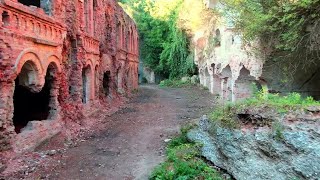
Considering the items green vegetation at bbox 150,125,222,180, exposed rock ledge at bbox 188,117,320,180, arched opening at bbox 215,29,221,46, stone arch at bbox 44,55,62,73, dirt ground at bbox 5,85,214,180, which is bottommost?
dirt ground at bbox 5,85,214,180

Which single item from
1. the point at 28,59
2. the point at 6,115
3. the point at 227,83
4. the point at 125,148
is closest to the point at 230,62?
the point at 227,83

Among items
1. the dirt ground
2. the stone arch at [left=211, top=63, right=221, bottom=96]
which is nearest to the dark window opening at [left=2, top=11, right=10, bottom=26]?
the dirt ground

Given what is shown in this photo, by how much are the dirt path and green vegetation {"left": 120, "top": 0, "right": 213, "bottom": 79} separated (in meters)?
11.3

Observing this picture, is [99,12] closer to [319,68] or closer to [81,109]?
[81,109]

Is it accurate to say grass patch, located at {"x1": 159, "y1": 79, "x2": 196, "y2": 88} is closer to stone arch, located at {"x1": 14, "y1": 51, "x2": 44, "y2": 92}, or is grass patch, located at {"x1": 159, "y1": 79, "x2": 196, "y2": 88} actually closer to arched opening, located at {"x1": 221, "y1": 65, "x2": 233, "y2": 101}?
arched opening, located at {"x1": 221, "y1": 65, "x2": 233, "y2": 101}

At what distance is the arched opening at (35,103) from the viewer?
40.3ft

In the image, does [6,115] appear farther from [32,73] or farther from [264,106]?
[264,106]

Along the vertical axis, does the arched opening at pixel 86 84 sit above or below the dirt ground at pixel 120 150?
above

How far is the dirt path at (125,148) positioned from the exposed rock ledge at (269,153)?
7.15ft

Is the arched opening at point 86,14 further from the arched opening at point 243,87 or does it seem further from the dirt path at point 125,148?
the arched opening at point 243,87

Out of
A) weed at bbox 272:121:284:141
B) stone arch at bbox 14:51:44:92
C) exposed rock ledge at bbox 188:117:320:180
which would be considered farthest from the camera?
stone arch at bbox 14:51:44:92

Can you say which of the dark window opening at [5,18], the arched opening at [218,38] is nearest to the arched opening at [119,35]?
the arched opening at [218,38]

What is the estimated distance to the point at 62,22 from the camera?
504 inches

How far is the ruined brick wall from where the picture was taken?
9039mm
